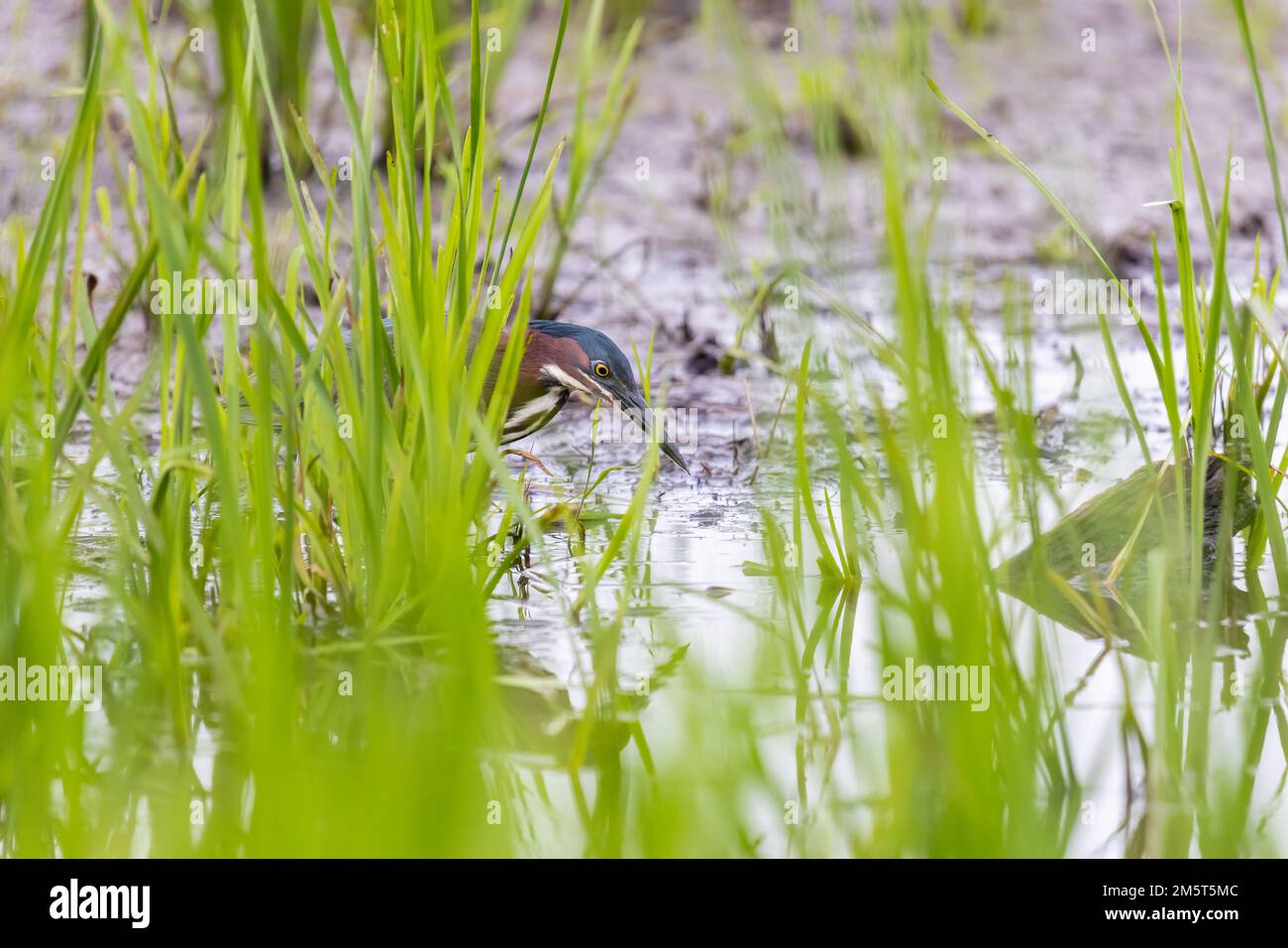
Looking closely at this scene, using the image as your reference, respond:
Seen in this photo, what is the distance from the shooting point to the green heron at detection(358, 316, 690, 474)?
13.1 feet

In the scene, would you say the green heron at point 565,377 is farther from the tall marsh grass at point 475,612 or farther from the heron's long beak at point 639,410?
the tall marsh grass at point 475,612

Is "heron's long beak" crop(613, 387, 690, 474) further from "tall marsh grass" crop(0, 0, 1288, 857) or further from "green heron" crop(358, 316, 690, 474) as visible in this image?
"tall marsh grass" crop(0, 0, 1288, 857)

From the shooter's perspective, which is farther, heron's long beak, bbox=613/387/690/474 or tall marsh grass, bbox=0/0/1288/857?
heron's long beak, bbox=613/387/690/474

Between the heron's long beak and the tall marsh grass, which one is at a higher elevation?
the heron's long beak

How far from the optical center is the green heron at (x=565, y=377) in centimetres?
398

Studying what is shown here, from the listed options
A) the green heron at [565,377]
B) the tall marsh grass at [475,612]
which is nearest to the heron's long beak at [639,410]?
the green heron at [565,377]

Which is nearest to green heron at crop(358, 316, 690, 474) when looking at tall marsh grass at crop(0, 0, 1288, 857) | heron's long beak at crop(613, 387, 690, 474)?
heron's long beak at crop(613, 387, 690, 474)

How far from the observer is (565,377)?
4055 mm

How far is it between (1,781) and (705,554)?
1674mm

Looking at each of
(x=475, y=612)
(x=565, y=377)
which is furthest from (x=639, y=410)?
(x=475, y=612)

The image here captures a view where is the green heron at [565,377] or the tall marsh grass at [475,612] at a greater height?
the green heron at [565,377]

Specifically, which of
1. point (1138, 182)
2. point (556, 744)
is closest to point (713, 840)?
point (556, 744)

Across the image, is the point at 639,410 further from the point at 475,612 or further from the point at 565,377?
the point at 475,612
